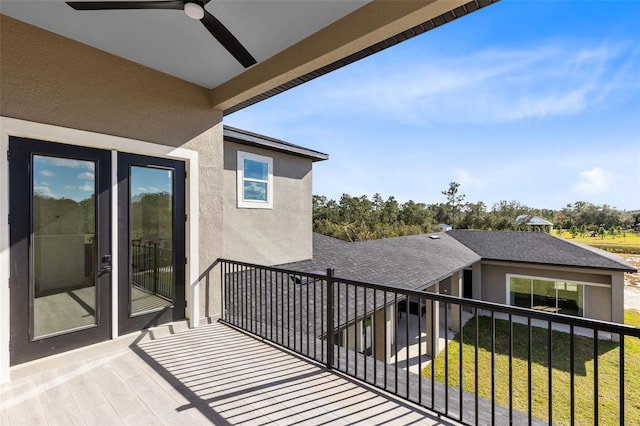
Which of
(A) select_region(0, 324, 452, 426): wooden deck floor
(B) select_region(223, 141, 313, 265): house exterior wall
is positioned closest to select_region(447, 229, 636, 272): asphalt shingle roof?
(B) select_region(223, 141, 313, 265): house exterior wall

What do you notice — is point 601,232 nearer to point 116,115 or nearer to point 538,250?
point 538,250

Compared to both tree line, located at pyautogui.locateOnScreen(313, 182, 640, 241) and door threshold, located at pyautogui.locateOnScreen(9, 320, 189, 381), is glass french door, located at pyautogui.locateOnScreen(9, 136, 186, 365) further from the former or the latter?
tree line, located at pyautogui.locateOnScreen(313, 182, 640, 241)

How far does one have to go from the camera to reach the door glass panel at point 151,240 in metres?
3.45

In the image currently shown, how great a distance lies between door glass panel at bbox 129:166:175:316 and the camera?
11.3ft

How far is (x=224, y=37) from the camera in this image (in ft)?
8.17

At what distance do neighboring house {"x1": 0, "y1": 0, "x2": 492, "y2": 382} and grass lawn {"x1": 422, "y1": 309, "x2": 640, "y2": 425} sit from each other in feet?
18.8

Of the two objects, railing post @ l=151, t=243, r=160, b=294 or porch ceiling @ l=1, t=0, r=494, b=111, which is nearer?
porch ceiling @ l=1, t=0, r=494, b=111

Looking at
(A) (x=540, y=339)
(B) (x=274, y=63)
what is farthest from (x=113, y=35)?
(A) (x=540, y=339)

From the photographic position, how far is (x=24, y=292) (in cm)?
270

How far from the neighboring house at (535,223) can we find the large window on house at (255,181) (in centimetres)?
3558

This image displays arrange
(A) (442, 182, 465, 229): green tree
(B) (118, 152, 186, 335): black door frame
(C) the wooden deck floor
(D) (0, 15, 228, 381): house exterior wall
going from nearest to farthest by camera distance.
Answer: (C) the wooden deck floor
(D) (0, 15, 228, 381): house exterior wall
(B) (118, 152, 186, 335): black door frame
(A) (442, 182, 465, 229): green tree

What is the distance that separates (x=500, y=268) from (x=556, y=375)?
546 centimetres

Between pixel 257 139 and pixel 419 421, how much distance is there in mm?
5783

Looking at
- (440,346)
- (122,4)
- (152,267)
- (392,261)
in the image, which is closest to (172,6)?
(122,4)
